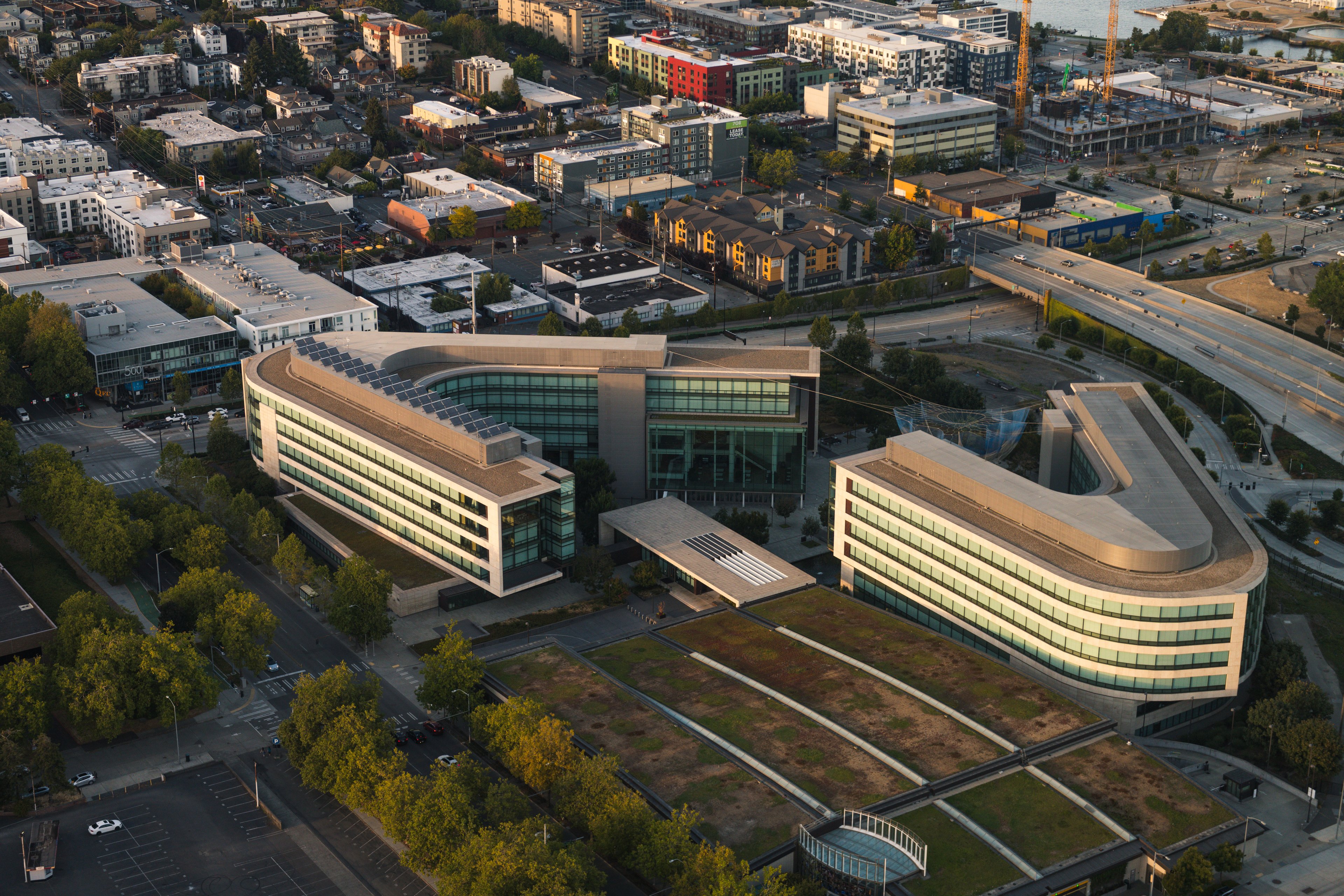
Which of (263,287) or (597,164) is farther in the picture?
(597,164)

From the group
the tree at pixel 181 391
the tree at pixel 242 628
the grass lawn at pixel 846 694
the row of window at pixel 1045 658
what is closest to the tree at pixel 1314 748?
the row of window at pixel 1045 658

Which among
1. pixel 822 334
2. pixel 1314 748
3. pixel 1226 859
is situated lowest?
pixel 1226 859

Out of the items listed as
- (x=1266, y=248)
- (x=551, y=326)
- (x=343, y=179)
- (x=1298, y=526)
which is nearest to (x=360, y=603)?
(x=551, y=326)

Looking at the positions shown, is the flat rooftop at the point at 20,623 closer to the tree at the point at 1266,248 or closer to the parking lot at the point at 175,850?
the parking lot at the point at 175,850

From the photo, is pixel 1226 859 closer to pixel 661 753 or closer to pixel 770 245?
pixel 661 753

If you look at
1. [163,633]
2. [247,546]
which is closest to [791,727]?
[163,633]

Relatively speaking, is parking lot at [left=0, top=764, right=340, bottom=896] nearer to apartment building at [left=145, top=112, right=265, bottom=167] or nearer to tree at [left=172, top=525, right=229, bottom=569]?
tree at [left=172, top=525, right=229, bottom=569]

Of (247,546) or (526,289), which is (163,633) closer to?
(247,546)

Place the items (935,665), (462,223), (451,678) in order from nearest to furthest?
(451,678)
(935,665)
(462,223)
